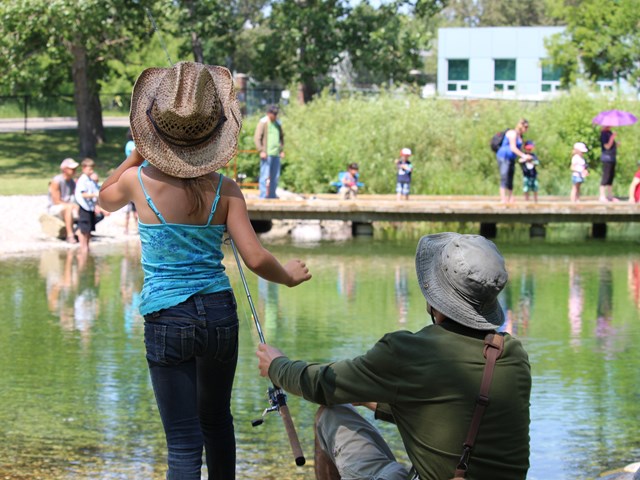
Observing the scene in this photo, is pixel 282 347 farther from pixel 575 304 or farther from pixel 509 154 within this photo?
pixel 509 154

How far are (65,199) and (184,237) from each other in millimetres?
13630

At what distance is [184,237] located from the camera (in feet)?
13.5

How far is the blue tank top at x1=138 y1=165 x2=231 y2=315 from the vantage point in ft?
13.4

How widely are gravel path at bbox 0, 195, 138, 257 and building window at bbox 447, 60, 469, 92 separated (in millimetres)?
35522

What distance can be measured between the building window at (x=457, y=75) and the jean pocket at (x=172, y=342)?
49958 mm

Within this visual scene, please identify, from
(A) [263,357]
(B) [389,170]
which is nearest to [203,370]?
(A) [263,357]

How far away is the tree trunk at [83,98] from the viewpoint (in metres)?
29.8

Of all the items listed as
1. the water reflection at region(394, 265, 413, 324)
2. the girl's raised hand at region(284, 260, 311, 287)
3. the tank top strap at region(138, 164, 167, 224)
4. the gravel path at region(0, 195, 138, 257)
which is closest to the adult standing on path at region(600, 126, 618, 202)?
the water reflection at region(394, 265, 413, 324)

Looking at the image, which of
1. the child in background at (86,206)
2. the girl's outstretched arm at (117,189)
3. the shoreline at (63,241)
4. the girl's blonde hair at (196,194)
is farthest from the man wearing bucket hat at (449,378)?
the child in background at (86,206)

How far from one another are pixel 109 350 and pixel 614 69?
34730mm

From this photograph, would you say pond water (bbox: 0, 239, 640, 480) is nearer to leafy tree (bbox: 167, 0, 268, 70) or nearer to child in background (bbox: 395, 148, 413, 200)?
child in background (bbox: 395, 148, 413, 200)

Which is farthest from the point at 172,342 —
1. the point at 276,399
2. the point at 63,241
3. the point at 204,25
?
the point at 204,25


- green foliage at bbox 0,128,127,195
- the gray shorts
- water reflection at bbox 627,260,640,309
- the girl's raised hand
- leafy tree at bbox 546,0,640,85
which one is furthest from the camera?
leafy tree at bbox 546,0,640,85

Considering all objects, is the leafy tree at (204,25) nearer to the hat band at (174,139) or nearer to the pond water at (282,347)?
the pond water at (282,347)
